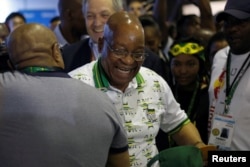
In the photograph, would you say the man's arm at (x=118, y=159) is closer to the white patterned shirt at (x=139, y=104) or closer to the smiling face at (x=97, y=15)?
the white patterned shirt at (x=139, y=104)

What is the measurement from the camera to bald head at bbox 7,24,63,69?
146cm

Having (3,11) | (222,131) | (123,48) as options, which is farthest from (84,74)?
(3,11)

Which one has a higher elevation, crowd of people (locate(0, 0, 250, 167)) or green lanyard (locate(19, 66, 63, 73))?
green lanyard (locate(19, 66, 63, 73))

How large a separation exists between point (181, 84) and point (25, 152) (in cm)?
169

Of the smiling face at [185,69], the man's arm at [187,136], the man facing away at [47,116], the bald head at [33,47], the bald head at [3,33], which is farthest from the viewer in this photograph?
the smiling face at [185,69]

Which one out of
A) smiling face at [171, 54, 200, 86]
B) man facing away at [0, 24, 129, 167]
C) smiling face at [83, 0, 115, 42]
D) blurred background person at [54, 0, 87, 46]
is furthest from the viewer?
blurred background person at [54, 0, 87, 46]

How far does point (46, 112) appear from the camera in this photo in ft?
4.45

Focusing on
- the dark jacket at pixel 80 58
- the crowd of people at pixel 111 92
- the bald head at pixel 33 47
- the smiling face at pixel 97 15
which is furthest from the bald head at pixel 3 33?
the bald head at pixel 33 47

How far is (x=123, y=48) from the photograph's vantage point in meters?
1.80

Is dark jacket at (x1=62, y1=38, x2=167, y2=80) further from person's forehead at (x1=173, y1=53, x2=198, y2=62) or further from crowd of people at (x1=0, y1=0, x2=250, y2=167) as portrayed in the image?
person's forehead at (x1=173, y1=53, x2=198, y2=62)

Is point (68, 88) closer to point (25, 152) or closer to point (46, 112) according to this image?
point (46, 112)

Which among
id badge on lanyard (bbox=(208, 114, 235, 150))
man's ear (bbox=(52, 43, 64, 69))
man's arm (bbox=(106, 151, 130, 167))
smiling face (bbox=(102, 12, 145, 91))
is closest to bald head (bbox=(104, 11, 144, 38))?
smiling face (bbox=(102, 12, 145, 91))

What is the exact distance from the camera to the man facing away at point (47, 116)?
135 cm

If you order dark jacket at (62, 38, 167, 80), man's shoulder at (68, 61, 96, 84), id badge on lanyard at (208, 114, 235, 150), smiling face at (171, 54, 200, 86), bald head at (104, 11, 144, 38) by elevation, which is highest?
bald head at (104, 11, 144, 38)
